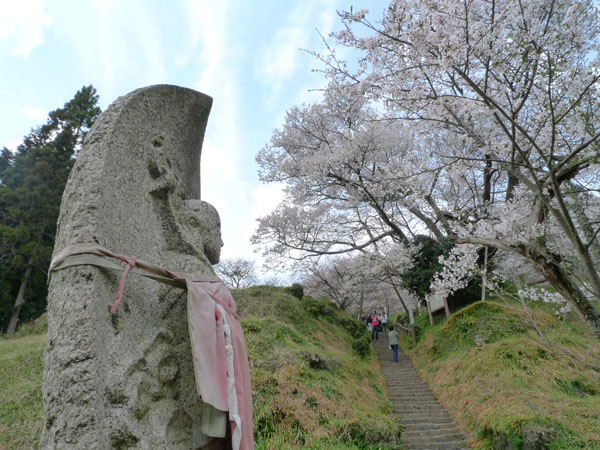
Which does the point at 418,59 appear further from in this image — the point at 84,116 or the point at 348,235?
the point at 84,116

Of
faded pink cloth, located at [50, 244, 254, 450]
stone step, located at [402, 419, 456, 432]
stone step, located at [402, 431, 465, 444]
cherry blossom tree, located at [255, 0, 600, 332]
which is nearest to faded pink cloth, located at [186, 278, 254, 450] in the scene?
faded pink cloth, located at [50, 244, 254, 450]

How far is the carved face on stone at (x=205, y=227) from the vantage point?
228 cm

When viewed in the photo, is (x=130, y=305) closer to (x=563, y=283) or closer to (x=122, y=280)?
(x=122, y=280)

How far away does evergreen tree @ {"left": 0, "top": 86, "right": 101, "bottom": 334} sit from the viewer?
13875 millimetres

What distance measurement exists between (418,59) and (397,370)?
10.5m

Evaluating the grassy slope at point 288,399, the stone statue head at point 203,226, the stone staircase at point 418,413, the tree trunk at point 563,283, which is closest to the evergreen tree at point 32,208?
the grassy slope at point 288,399

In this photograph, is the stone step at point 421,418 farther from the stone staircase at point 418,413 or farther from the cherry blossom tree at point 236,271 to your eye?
the cherry blossom tree at point 236,271

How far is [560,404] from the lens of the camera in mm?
5594

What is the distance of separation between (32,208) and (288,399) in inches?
600

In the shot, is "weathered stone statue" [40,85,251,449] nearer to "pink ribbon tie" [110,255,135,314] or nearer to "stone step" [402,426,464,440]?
"pink ribbon tie" [110,255,135,314]

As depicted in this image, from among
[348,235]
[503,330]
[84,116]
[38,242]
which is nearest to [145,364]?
[503,330]

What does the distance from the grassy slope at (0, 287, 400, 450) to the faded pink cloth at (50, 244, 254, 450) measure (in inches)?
108

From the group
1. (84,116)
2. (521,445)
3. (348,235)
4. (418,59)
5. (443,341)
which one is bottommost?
(521,445)

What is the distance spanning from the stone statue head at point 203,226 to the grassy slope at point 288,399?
9.39 feet
